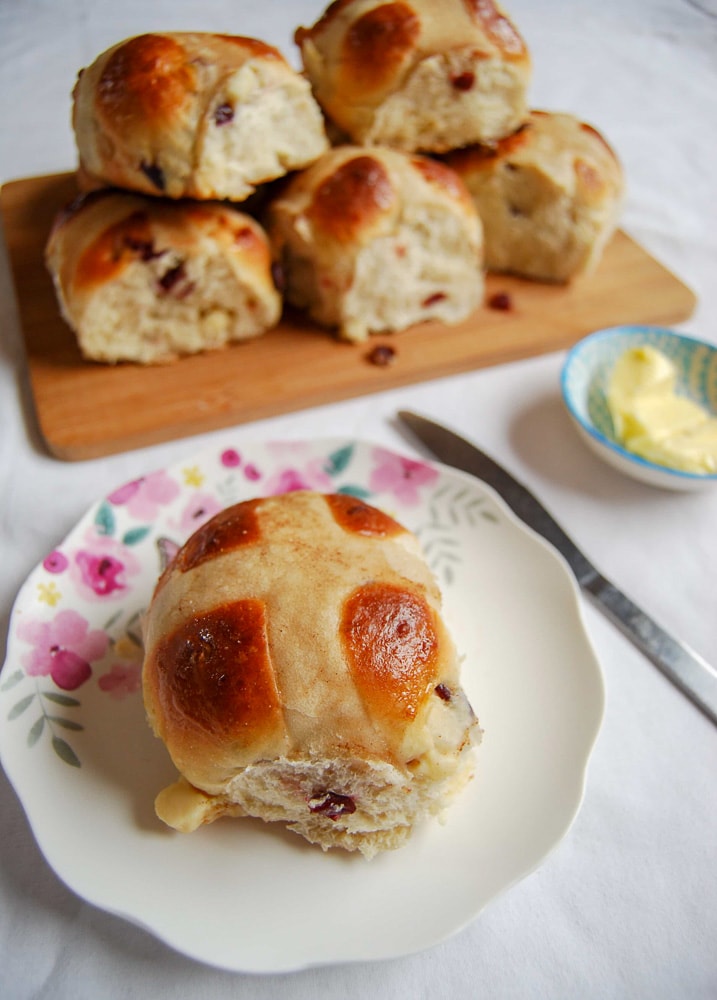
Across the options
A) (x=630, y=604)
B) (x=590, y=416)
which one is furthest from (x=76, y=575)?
(x=590, y=416)

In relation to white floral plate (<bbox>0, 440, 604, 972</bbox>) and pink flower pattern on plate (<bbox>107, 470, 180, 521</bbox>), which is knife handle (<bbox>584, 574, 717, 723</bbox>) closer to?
white floral plate (<bbox>0, 440, 604, 972</bbox>)

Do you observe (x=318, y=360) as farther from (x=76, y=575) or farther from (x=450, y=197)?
(x=76, y=575)

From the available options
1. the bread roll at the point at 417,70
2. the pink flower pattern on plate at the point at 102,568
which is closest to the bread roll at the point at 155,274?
the bread roll at the point at 417,70

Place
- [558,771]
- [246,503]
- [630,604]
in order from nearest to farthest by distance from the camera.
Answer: [558,771]
[246,503]
[630,604]

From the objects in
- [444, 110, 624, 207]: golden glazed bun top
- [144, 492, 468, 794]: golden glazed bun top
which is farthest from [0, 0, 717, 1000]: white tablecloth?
[444, 110, 624, 207]: golden glazed bun top

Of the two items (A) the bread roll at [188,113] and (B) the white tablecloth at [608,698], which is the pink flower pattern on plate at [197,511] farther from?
(A) the bread roll at [188,113]

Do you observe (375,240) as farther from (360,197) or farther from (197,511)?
(197,511)

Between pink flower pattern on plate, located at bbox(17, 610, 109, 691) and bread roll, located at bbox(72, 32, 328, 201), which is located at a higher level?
bread roll, located at bbox(72, 32, 328, 201)
